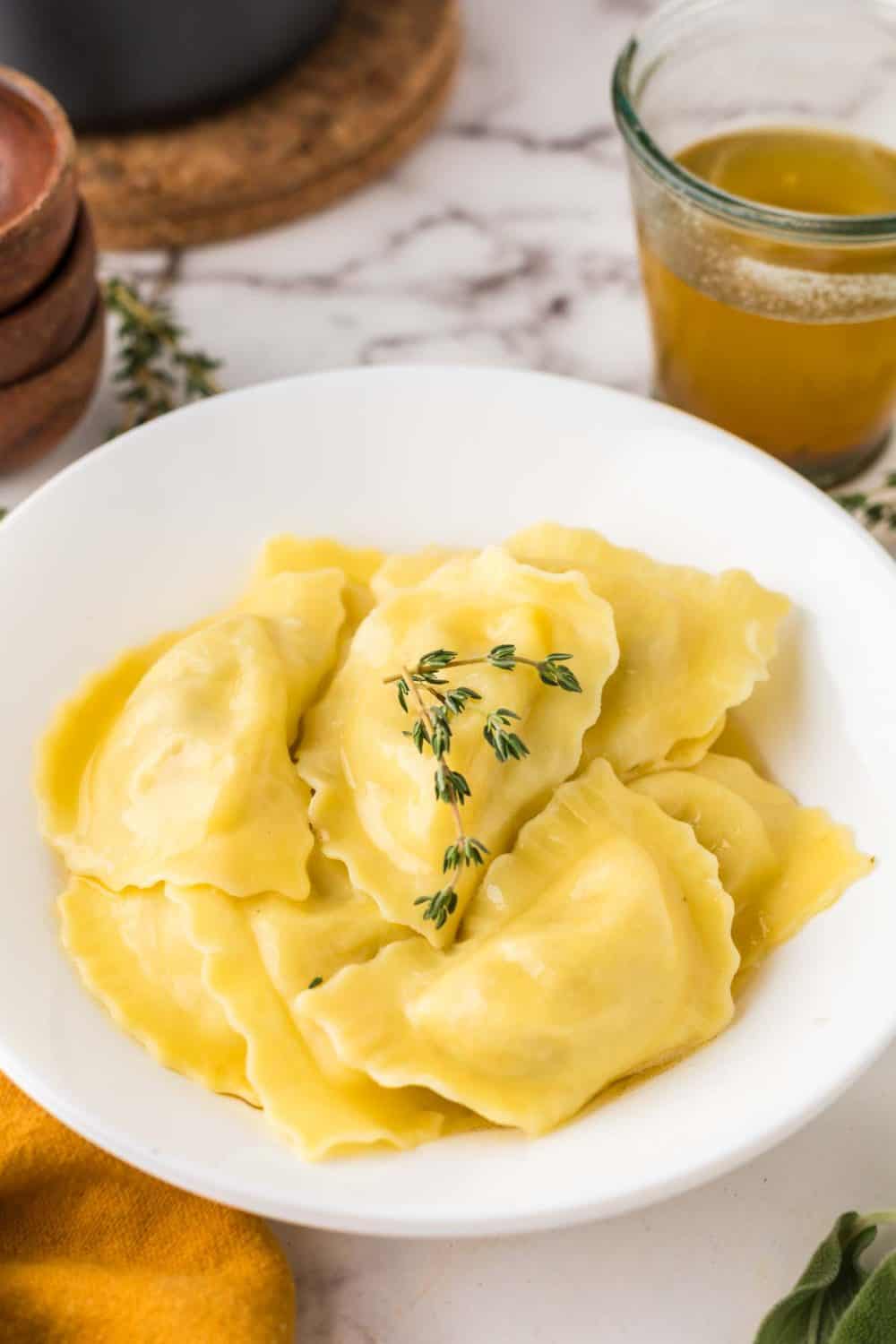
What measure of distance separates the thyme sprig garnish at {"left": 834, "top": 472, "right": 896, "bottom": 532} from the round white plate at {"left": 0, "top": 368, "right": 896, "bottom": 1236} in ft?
1.40

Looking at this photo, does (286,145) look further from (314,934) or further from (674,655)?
(314,934)

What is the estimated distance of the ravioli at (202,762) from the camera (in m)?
2.01

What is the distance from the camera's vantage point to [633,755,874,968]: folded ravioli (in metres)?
2.04

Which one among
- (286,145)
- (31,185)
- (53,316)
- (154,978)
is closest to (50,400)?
(53,316)

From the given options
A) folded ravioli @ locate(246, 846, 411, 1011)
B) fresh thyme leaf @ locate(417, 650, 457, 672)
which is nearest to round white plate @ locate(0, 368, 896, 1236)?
folded ravioli @ locate(246, 846, 411, 1011)

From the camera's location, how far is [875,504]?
2785mm

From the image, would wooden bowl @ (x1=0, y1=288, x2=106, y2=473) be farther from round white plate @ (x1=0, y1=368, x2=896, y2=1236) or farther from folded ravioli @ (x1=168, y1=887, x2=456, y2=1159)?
folded ravioli @ (x1=168, y1=887, x2=456, y2=1159)

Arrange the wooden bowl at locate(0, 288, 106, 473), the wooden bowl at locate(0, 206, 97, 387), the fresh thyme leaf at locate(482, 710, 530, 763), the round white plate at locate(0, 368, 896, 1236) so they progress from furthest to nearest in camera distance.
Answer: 1. the wooden bowl at locate(0, 288, 106, 473)
2. the wooden bowl at locate(0, 206, 97, 387)
3. the fresh thyme leaf at locate(482, 710, 530, 763)
4. the round white plate at locate(0, 368, 896, 1236)

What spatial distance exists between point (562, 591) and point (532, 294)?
1.43 metres

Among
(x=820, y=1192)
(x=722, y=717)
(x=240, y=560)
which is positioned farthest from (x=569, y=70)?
(x=820, y=1192)

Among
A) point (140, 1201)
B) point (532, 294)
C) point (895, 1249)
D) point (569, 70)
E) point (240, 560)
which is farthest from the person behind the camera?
point (569, 70)

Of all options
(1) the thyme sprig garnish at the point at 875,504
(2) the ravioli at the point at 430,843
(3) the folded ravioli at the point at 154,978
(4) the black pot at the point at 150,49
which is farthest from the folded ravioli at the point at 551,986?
(4) the black pot at the point at 150,49

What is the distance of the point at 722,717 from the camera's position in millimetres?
2225

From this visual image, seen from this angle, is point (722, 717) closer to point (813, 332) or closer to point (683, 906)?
point (683, 906)
